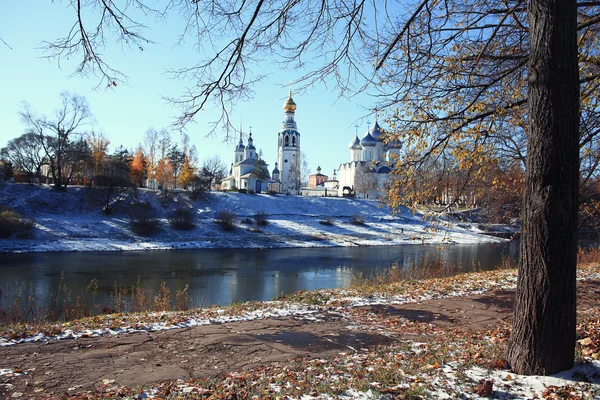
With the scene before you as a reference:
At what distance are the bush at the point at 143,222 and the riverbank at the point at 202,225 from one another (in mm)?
381

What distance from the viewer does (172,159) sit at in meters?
71.3

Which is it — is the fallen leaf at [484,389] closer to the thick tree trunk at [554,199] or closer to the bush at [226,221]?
the thick tree trunk at [554,199]

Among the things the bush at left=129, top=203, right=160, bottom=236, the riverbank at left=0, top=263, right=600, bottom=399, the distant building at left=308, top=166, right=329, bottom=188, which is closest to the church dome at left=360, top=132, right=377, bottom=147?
the bush at left=129, top=203, right=160, bottom=236

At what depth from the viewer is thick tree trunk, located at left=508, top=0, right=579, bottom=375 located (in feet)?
12.6

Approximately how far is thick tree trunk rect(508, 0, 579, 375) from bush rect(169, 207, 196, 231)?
35.0 metres

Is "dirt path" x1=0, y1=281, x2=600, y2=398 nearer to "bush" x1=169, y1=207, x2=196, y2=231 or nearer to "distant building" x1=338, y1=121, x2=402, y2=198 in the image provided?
"bush" x1=169, y1=207, x2=196, y2=231

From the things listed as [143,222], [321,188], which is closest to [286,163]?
[321,188]

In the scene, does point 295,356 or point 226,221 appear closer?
point 295,356

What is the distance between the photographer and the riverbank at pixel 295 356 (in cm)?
380

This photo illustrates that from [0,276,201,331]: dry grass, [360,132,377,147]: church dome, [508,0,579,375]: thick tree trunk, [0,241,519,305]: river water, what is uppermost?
[360,132,377,147]: church dome

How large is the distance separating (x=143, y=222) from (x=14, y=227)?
8492mm

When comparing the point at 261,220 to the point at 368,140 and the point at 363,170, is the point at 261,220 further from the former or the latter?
the point at 368,140

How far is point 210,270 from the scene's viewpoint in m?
22.4

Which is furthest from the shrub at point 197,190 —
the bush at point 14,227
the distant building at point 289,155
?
the distant building at point 289,155
